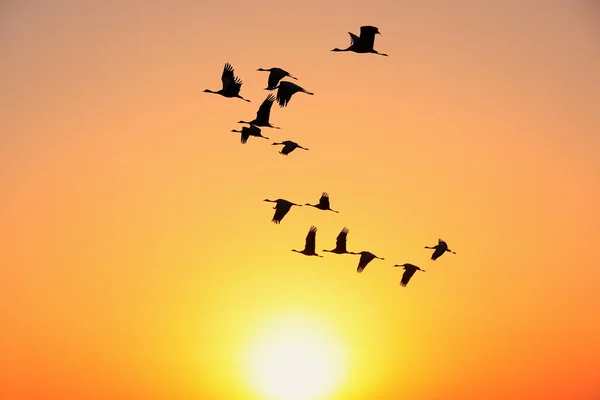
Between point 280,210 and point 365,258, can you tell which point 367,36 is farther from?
point 365,258

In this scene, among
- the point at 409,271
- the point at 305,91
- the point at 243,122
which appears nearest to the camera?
the point at 305,91

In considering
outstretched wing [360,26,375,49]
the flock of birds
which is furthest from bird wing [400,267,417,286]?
outstretched wing [360,26,375,49]

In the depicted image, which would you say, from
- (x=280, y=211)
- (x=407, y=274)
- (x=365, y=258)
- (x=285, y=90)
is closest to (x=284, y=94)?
(x=285, y=90)

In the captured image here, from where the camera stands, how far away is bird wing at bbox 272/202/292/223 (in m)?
90.4

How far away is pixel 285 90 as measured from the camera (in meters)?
84.1

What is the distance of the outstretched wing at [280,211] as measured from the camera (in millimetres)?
90356

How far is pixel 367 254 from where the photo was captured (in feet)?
309

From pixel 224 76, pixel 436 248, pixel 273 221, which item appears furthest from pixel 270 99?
pixel 436 248

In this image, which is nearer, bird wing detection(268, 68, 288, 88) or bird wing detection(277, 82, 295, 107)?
bird wing detection(277, 82, 295, 107)

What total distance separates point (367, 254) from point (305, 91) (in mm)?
15207

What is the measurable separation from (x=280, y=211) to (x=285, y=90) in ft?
32.1

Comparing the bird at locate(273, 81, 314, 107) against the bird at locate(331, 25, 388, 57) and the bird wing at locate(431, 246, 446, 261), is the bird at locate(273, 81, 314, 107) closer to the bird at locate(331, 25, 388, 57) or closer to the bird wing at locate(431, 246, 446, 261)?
the bird at locate(331, 25, 388, 57)

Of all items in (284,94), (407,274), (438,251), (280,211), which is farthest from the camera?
(407,274)

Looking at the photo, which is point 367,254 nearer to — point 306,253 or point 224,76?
point 306,253
